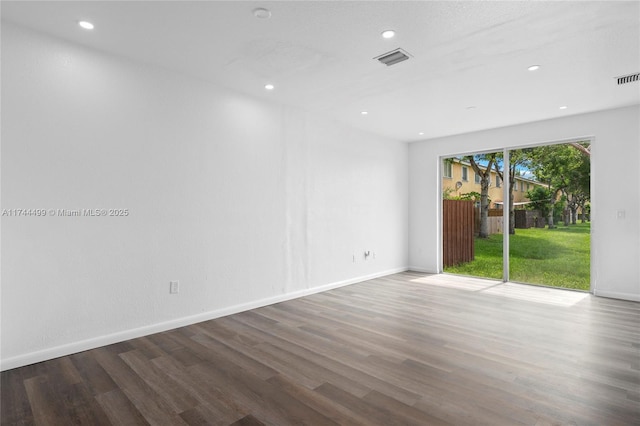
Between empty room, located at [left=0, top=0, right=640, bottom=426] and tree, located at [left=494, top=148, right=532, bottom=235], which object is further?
tree, located at [left=494, top=148, right=532, bottom=235]

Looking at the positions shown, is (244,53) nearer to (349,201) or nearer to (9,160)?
(9,160)

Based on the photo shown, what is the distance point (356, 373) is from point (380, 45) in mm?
2724

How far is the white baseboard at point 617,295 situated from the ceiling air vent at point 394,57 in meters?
4.33

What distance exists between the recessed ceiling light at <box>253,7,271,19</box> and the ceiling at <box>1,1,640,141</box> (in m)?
0.04

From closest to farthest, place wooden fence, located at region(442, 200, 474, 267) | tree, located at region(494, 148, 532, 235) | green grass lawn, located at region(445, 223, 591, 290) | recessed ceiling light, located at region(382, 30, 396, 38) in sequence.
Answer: recessed ceiling light, located at region(382, 30, 396, 38)
green grass lawn, located at region(445, 223, 591, 290)
tree, located at region(494, 148, 532, 235)
wooden fence, located at region(442, 200, 474, 267)

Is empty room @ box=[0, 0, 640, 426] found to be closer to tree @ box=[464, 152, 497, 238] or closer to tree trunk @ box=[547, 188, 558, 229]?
tree trunk @ box=[547, 188, 558, 229]

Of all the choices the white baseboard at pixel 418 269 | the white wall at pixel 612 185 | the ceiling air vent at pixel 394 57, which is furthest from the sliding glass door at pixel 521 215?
the ceiling air vent at pixel 394 57

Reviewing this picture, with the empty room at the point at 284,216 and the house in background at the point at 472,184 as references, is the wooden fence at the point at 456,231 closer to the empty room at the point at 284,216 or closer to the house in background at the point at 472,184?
the house in background at the point at 472,184

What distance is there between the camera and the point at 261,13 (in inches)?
98.3

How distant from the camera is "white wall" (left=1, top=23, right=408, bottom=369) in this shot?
8.82 feet

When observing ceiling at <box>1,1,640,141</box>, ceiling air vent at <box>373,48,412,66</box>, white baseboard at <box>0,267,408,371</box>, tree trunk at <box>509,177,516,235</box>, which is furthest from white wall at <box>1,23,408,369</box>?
tree trunk at <box>509,177,516,235</box>

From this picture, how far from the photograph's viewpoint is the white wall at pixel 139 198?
2689 millimetres

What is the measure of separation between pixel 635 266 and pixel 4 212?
691 centimetres

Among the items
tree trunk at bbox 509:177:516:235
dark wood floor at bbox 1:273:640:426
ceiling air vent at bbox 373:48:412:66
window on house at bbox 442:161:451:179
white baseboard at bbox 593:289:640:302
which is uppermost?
ceiling air vent at bbox 373:48:412:66
